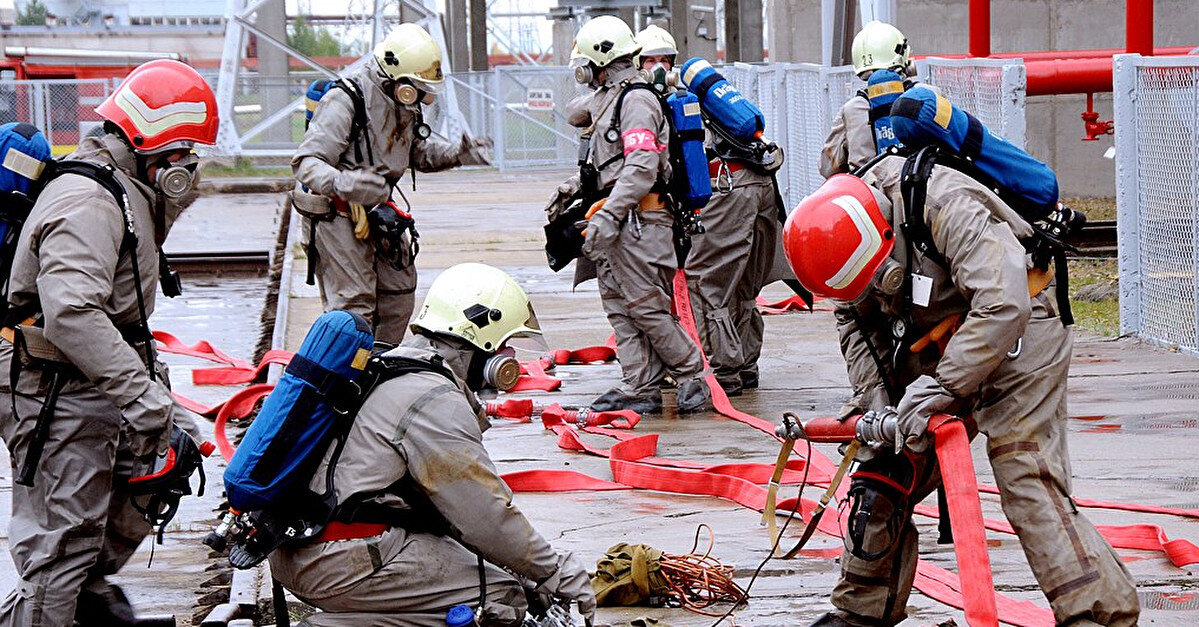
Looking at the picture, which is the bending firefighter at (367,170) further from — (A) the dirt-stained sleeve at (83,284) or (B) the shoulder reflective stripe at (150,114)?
(A) the dirt-stained sleeve at (83,284)

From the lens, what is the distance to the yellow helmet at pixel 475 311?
5184 millimetres

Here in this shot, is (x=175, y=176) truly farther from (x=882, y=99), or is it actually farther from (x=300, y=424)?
(x=882, y=99)

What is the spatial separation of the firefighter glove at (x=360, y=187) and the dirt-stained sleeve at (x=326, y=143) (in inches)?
2.0

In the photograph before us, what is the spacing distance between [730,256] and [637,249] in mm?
954

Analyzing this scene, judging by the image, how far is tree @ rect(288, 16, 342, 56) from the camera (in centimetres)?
8119

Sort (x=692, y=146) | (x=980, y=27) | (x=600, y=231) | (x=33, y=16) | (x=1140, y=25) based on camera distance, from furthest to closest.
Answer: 1. (x=33, y=16)
2. (x=980, y=27)
3. (x=1140, y=25)
4. (x=692, y=146)
5. (x=600, y=231)

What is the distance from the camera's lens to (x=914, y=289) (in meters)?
4.98

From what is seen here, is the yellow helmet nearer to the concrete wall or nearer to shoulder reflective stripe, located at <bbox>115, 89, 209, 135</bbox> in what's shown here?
shoulder reflective stripe, located at <bbox>115, 89, 209, 135</bbox>

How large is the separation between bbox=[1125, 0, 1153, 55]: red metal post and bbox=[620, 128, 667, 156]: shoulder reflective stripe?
7466 millimetres

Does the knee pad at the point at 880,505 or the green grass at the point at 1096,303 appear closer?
the knee pad at the point at 880,505

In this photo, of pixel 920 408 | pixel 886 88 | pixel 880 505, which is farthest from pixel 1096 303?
pixel 920 408

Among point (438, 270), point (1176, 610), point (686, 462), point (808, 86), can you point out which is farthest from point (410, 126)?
point (808, 86)

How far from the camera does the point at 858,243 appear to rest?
192 inches

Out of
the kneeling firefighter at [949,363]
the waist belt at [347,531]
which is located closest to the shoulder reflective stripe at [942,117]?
the kneeling firefighter at [949,363]
